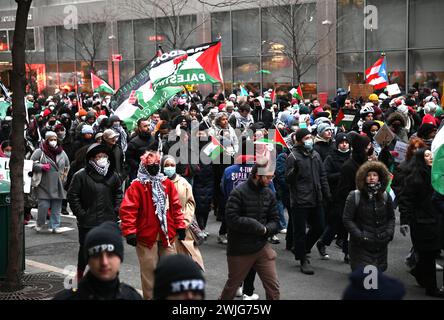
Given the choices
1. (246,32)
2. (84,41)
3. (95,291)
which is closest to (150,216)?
(95,291)

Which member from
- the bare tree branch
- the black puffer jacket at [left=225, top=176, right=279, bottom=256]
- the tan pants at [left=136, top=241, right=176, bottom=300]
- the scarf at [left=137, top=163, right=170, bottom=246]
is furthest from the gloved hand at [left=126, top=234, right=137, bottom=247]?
the bare tree branch

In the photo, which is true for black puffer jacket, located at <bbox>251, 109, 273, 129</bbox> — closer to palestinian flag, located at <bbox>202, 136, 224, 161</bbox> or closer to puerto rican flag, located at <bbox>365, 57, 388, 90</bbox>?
puerto rican flag, located at <bbox>365, 57, 388, 90</bbox>

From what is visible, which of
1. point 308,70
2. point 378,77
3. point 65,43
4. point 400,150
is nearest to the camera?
point 400,150

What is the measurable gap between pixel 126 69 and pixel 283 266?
30.8 meters

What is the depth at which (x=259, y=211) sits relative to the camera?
7344 millimetres

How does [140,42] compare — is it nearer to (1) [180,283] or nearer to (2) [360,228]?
(2) [360,228]

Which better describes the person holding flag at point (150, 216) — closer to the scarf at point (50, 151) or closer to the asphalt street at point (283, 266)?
the asphalt street at point (283, 266)

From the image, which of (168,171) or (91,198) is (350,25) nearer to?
(168,171)

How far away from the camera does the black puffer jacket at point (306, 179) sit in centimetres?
931

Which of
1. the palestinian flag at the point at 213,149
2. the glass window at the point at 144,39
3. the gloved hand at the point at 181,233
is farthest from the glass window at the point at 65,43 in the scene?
the gloved hand at the point at 181,233

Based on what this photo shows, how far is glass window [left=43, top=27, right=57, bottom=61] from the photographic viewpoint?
141 feet

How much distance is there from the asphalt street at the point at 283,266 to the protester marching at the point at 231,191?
148 mm

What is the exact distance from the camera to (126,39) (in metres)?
38.8

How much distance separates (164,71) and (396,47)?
59.6 ft
